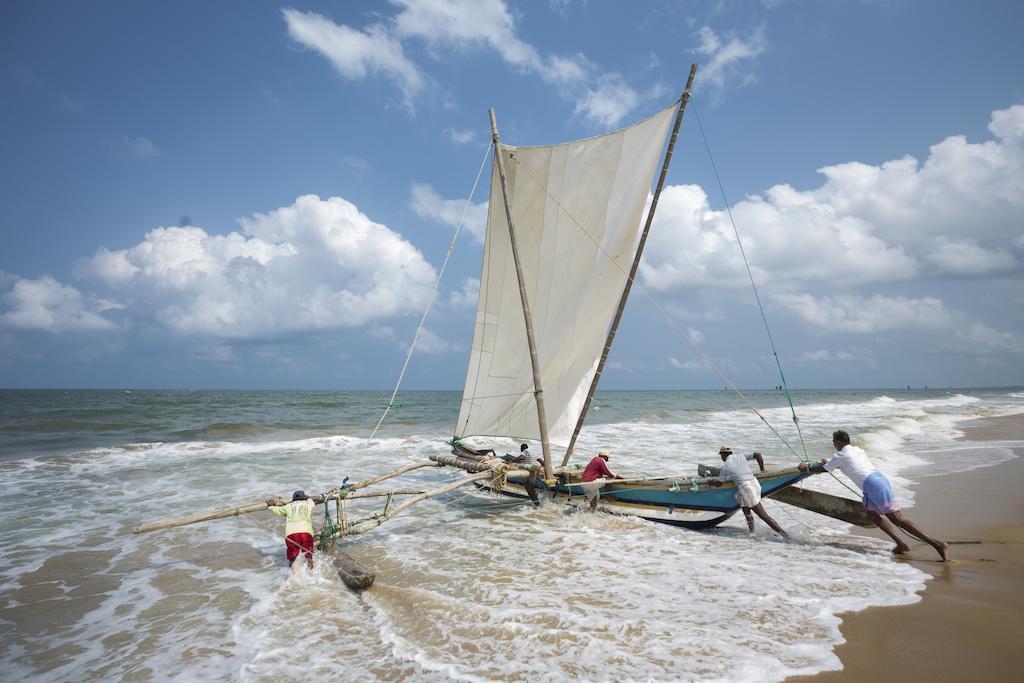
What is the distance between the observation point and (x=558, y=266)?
10641mm

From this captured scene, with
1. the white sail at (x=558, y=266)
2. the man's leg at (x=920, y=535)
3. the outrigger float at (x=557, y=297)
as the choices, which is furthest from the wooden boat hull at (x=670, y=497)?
the white sail at (x=558, y=266)

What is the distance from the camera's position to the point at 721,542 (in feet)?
27.7

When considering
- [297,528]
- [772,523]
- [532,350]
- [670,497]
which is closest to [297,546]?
[297,528]

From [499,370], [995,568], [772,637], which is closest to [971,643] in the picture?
[772,637]

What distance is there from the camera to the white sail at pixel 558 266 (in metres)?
10.2

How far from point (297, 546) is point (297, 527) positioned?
26 cm

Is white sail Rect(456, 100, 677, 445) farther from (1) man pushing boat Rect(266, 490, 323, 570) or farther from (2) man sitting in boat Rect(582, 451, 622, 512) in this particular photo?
(1) man pushing boat Rect(266, 490, 323, 570)

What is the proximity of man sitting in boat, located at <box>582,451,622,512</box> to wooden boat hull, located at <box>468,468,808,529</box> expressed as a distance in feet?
0.38

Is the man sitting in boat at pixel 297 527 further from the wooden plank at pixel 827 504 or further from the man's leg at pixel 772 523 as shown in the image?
the wooden plank at pixel 827 504

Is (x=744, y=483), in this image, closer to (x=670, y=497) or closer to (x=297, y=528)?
(x=670, y=497)

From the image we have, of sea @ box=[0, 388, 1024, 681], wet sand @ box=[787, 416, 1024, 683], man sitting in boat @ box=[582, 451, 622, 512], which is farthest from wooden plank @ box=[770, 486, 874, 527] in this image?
man sitting in boat @ box=[582, 451, 622, 512]

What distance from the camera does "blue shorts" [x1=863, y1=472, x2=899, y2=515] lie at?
7223 millimetres

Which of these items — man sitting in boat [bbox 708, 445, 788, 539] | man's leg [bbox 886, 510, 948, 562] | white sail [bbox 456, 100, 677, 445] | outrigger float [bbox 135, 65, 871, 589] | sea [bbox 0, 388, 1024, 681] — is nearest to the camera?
sea [bbox 0, 388, 1024, 681]

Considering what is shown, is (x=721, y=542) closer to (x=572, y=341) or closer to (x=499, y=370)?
(x=572, y=341)
